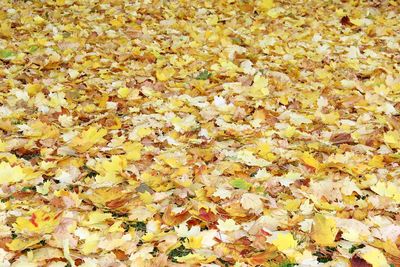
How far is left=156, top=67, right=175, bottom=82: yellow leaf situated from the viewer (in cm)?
448

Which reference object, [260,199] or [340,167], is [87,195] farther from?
[340,167]

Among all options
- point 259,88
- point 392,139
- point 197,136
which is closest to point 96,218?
point 197,136

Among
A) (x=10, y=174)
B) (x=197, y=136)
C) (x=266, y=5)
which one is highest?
(x=10, y=174)

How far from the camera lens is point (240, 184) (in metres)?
2.89

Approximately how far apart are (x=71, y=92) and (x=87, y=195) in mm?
1596

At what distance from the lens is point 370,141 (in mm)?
3422

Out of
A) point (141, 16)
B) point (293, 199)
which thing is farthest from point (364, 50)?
point (293, 199)

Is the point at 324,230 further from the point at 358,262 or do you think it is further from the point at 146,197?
the point at 146,197

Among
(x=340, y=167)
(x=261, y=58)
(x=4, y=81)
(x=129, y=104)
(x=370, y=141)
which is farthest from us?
(x=261, y=58)

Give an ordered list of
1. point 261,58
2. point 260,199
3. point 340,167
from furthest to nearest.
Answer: point 261,58
point 340,167
point 260,199

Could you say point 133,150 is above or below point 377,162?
below

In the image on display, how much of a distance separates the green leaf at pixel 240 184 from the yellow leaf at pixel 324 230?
492 millimetres

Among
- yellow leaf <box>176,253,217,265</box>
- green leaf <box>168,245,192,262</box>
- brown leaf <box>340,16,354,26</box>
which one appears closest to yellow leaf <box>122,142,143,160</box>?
green leaf <box>168,245,192,262</box>

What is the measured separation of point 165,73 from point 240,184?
1.94 metres
